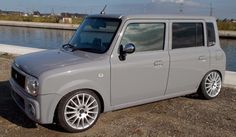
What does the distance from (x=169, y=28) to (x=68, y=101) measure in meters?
2.47

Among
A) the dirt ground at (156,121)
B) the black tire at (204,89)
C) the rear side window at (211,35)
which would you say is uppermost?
the rear side window at (211,35)

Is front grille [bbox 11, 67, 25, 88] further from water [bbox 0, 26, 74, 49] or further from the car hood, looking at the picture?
water [bbox 0, 26, 74, 49]

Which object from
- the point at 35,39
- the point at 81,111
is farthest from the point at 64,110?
the point at 35,39

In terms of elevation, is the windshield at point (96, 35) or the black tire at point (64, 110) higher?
the windshield at point (96, 35)

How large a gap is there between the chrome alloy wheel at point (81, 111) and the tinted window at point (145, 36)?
1151mm

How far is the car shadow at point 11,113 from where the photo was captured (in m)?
5.82

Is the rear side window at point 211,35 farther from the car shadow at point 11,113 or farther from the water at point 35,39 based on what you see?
the water at point 35,39

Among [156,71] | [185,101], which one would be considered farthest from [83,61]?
[185,101]

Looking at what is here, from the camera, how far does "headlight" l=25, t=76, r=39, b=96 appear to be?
199 inches

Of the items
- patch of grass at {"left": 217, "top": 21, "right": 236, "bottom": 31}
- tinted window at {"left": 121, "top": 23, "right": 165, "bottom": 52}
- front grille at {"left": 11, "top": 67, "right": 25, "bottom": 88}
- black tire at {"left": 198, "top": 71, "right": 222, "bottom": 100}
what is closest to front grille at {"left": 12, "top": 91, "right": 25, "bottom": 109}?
front grille at {"left": 11, "top": 67, "right": 25, "bottom": 88}

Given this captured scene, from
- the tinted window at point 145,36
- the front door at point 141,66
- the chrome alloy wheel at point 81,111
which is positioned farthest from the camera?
the tinted window at point 145,36

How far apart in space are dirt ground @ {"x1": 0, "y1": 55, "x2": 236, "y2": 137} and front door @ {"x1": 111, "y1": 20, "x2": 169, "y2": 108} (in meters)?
0.39

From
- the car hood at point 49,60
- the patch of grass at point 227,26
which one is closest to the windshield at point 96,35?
the car hood at point 49,60

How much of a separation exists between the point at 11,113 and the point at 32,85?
4.93 ft
